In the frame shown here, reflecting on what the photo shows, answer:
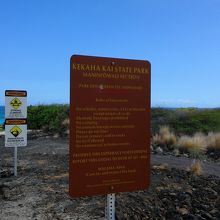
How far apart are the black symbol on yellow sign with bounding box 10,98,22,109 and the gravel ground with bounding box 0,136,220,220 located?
1.53 m

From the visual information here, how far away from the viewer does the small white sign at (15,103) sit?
10.3 metres

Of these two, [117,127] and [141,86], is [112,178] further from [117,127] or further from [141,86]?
[141,86]

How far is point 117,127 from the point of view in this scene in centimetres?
509

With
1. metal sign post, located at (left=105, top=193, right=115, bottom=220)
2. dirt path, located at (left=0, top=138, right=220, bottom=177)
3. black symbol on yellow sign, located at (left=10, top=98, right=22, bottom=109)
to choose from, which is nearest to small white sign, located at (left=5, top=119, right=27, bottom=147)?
black symbol on yellow sign, located at (left=10, top=98, right=22, bottom=109)

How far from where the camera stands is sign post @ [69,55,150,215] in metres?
4.88

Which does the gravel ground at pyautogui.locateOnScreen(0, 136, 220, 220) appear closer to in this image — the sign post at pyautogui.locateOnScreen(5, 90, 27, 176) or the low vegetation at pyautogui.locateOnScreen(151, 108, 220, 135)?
the sign post at pyautogui.locateOnScreen(5, 90, 27, 176)

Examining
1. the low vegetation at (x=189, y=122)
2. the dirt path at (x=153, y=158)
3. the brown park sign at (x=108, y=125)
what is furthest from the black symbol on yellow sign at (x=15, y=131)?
the low vegetation at (x=189, y=122)

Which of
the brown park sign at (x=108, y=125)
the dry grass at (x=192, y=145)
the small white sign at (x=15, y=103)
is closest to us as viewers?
the brown park sign at (x=108, y=125)

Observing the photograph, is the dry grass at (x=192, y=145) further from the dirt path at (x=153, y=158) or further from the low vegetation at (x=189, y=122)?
the low vegetation at (x=189, y=122)

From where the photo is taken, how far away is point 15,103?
10.4 metres

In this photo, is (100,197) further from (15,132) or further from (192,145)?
(192,145)

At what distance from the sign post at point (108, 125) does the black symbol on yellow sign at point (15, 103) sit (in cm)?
554

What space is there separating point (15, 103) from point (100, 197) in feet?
11.3

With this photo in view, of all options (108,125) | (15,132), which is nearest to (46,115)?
(15,132)
